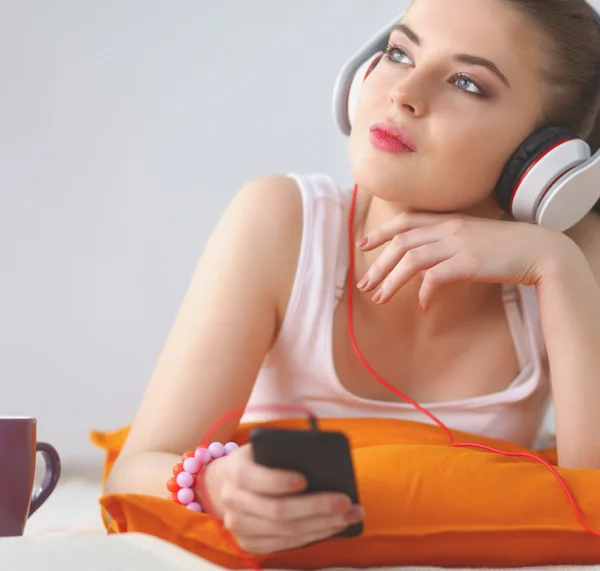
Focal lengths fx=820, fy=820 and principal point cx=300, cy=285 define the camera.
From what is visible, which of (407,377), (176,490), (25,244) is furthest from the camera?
(25,244)

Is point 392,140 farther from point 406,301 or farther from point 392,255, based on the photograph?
point 406,301

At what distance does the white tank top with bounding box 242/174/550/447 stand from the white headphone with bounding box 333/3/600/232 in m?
0.23

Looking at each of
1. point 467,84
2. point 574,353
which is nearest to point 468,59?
point 467,84

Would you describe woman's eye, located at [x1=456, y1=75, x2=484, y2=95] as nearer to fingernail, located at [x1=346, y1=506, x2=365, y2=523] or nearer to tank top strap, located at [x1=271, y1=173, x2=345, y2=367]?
tank top strap, located at [x1=271, y1=173, x2=345, y2=367]

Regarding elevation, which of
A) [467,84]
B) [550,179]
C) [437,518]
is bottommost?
[437,518]

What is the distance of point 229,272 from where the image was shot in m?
1.11

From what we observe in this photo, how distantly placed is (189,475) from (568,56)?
2.69 feet

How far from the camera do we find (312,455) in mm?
586

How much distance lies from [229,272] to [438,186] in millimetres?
307

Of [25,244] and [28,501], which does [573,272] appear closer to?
[28,501]

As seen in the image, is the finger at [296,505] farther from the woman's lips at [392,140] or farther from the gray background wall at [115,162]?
the gray background wall at [115,162]

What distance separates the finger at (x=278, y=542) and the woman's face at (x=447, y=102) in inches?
21.9

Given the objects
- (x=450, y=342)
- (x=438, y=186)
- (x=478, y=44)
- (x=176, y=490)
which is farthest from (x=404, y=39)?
(x=176, y=490)

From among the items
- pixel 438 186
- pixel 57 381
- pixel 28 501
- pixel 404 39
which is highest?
pixel 404 39
